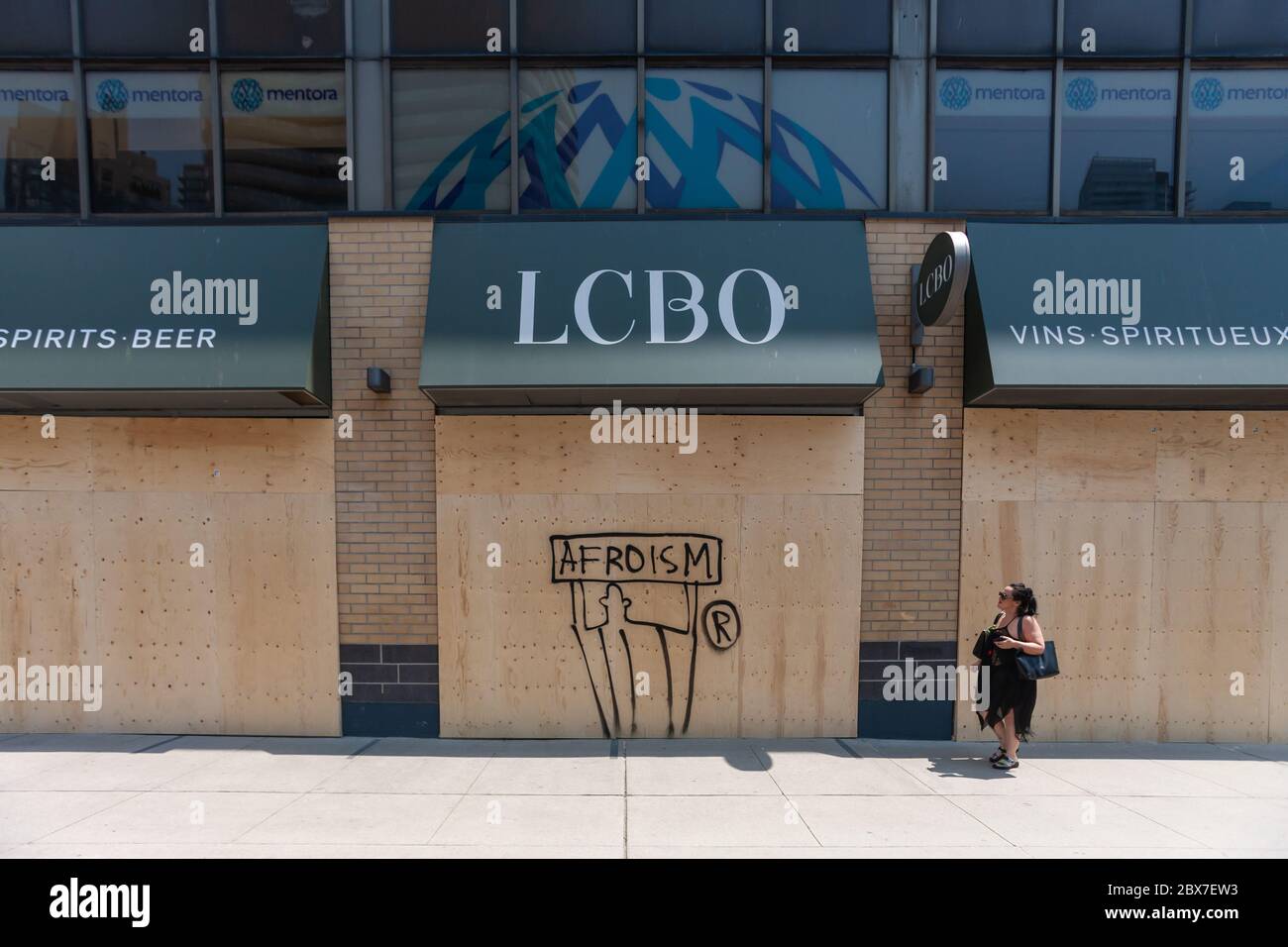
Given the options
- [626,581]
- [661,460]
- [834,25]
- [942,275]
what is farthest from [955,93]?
[626,581]

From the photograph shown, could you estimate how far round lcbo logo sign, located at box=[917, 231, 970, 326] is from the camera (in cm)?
473

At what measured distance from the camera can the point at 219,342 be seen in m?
5.29

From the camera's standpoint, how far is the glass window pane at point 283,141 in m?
5.89

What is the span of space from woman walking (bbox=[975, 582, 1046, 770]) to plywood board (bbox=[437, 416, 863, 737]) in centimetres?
126

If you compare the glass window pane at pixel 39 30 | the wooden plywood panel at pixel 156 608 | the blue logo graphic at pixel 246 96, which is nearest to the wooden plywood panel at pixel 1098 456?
the wooden plywood panel at pixel 156 608

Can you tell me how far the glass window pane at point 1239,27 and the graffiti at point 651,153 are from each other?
365 centimetres

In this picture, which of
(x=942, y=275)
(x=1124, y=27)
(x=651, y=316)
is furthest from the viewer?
(x=1124, y=27)

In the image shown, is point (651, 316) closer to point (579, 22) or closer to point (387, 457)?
point (387, 457)

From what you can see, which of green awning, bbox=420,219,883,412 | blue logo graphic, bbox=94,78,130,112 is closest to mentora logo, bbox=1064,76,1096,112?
green awning, bbox=420,219,883,412

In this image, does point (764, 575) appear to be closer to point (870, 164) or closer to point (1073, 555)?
point (1073, 555)

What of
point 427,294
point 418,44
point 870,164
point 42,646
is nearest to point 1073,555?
point 870,164

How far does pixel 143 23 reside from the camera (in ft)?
19.2

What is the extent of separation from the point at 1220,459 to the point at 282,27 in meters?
10.2

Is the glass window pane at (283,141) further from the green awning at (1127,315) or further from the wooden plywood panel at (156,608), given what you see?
the green awning at (1127,315)
